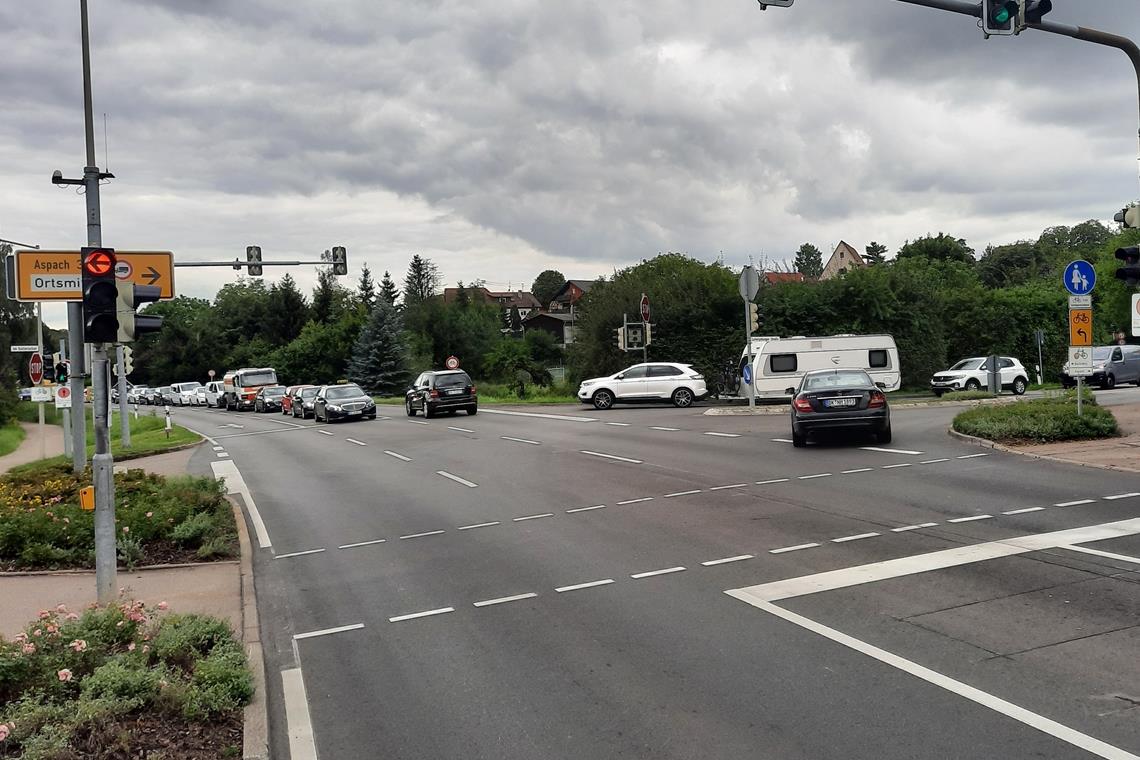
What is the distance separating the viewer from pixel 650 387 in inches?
1375

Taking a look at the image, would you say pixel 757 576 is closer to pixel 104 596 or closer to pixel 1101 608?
pixel 1101 608

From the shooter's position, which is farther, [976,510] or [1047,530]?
[976,510]

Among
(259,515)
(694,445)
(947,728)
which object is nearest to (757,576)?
(947,728)

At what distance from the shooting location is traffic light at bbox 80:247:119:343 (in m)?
7.86

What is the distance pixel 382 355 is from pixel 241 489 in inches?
2025

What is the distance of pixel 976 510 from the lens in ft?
34.5

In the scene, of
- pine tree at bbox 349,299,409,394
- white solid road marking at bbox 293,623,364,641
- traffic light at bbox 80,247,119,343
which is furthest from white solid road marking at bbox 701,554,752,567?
pine tree at bbox 349,299,409,394

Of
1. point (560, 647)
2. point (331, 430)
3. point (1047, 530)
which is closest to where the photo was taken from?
point (560, 647)

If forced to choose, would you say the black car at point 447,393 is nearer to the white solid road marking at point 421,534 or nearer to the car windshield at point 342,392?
the car windshield at point 342,392

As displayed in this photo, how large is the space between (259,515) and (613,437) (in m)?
10.5

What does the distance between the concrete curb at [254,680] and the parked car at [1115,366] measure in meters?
38.8

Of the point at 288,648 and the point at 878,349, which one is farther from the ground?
the point at 878,349

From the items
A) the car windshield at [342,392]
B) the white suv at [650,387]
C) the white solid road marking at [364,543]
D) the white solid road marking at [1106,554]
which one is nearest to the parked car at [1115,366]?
the white suv at [650,387]

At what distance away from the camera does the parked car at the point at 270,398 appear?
2165 inches
